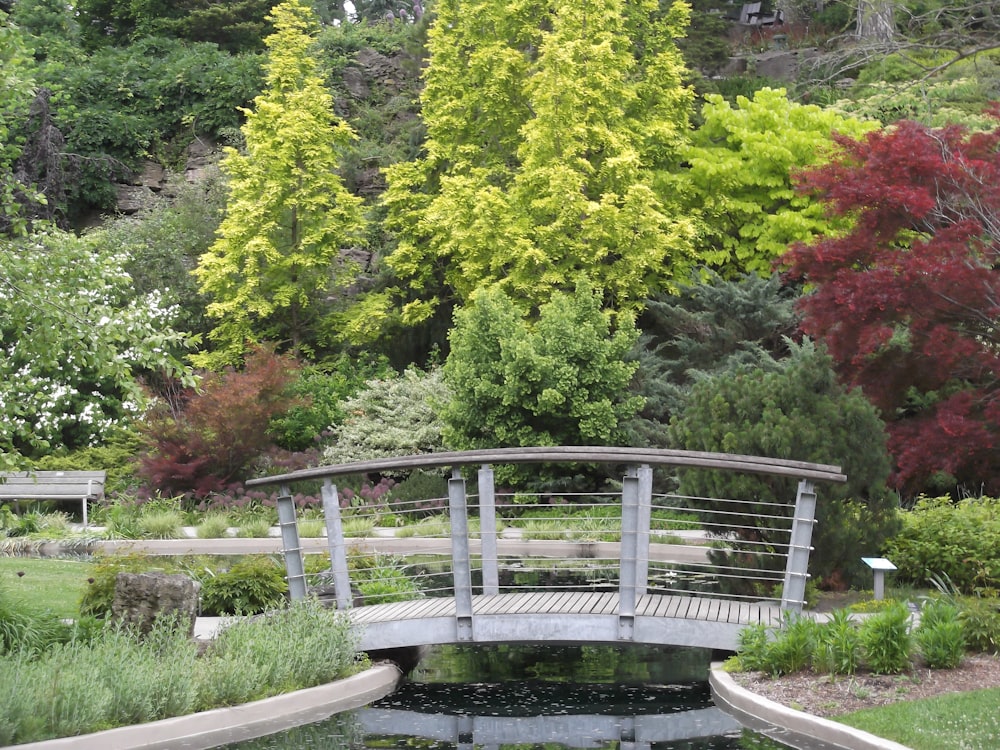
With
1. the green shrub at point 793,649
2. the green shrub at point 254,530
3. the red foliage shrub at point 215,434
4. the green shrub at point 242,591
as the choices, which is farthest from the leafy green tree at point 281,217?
the green shrub at point 793,649

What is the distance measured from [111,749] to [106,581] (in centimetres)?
334

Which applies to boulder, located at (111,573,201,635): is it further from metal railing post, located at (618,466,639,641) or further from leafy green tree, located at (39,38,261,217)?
leafy green tree, located at (39,38,261,217)

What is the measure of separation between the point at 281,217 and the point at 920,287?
48.6 feet

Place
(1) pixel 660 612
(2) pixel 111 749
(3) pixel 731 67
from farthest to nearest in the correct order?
(3) pixel 731 67 < (1) pixel 660 612 < (2) pixel 111 749

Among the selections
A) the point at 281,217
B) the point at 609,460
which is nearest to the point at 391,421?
the point at 281,217

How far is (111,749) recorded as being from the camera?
6949 millimetres

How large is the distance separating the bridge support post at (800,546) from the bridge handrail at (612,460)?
7.3 inches

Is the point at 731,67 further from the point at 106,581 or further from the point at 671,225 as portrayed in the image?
the point at 106,581

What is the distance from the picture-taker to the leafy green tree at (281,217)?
891 inches

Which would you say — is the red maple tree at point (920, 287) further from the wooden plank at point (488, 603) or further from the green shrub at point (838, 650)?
the wooden plank at point (488, 603)

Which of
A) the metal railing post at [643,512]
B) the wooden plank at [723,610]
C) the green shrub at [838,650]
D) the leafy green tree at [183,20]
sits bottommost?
the wooden plank at [723,610]

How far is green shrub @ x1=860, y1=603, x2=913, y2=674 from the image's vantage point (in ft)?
26.6

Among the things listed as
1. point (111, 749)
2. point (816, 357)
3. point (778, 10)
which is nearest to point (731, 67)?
point (778, 10)

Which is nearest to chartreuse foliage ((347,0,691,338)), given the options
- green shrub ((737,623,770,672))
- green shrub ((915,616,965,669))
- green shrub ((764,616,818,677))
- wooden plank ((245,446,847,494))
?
wooden plank ((245,446,847,494))
